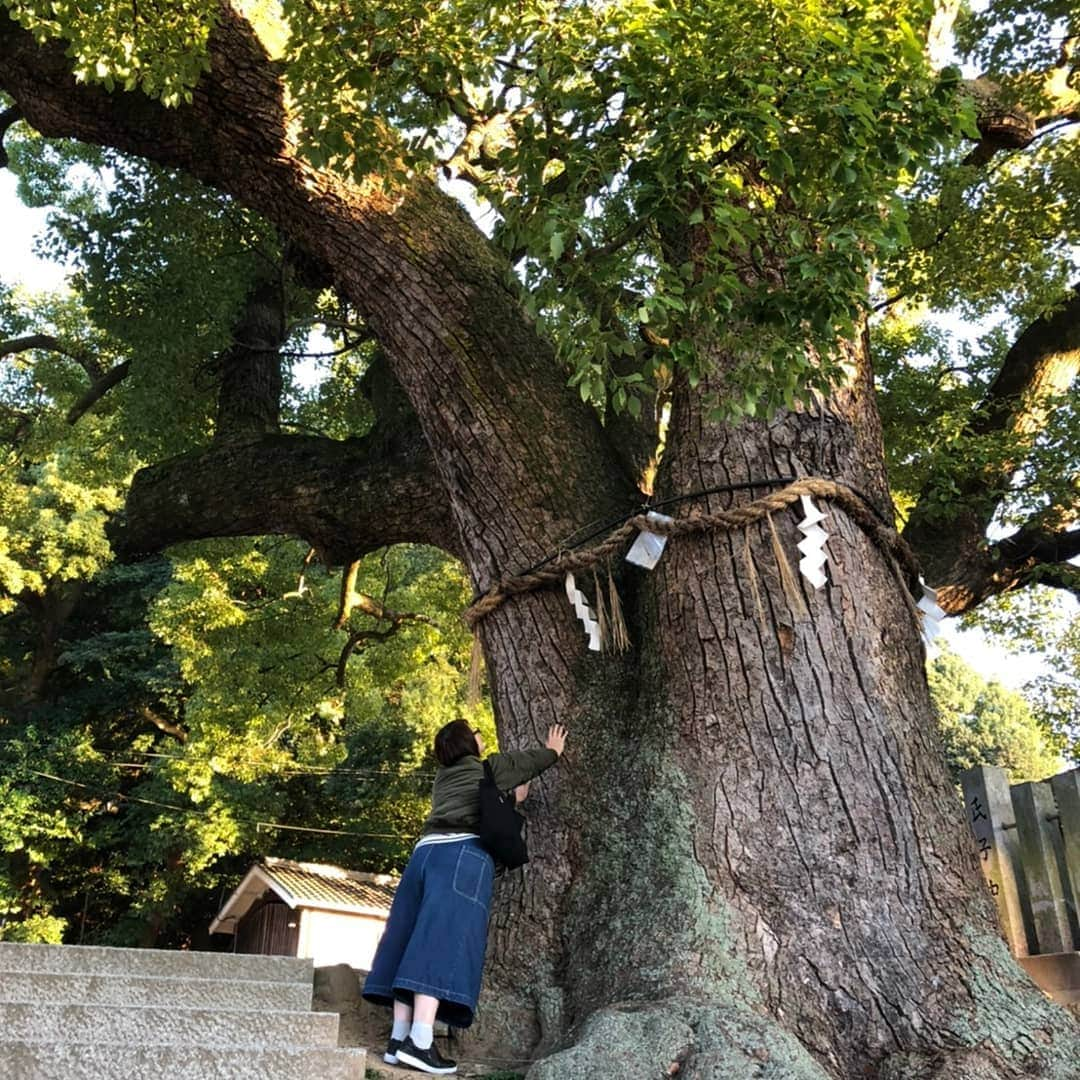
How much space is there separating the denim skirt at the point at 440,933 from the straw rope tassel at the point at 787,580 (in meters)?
1.51

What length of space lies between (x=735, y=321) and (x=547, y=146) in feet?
3.40

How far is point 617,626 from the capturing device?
4.32 meters

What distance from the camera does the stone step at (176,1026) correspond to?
2.96 metres

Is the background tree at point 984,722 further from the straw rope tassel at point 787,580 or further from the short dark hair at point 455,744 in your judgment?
the short dark hair at point 455,744

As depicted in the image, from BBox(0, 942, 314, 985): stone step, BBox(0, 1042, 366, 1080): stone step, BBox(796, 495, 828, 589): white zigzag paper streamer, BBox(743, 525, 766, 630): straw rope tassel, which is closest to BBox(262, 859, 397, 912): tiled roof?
BBox(0, 942, 314, 985): stone step

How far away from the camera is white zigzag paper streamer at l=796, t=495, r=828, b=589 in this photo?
13.4 ft

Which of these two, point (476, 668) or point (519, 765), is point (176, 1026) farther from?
point (476, 668)

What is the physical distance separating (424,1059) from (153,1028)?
0.91 m

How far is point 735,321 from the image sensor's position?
4.16 meters

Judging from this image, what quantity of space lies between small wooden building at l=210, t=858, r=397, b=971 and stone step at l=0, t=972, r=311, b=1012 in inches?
481

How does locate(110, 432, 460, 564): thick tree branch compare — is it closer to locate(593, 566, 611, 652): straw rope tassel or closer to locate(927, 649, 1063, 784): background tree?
locate(593, 566, 611, 652): straw rope tassel

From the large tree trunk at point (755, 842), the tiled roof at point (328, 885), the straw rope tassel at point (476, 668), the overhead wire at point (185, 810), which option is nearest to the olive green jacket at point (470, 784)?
the large tree trunk at point (755, 842)

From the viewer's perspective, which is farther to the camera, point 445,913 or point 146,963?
point 146,963

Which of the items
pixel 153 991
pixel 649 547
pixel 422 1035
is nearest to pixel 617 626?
pixel 649 547
